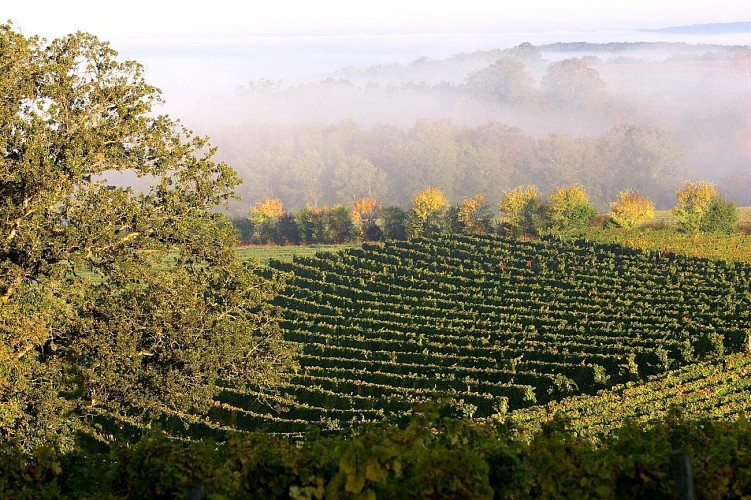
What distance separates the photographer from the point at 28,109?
23.9 m

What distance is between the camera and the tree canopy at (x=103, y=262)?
2259 cm

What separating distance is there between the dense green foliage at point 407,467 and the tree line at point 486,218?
76262 mm

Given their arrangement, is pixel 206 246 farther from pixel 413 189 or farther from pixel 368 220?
pixel 413 189

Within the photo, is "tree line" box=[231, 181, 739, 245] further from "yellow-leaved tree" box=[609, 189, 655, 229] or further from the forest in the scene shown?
the forest

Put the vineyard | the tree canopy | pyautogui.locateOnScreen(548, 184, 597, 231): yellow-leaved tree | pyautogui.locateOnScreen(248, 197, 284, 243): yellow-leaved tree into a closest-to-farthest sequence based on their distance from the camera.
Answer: the tree canopy → the vineyard → pyautogui.locateOnScreen(548, 184, 597, 231): yellow-leaved tree → pyautogui.locateOnScreen(248, 197, 284, 243): yellow-leaved tree

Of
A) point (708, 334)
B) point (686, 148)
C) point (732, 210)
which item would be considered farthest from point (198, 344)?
point (686, 148)

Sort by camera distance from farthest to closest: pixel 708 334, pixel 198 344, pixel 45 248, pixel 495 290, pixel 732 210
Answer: pixel 732 210, pixel 495 290, pixel 708 334, pixel 198 344, pixel 45 248

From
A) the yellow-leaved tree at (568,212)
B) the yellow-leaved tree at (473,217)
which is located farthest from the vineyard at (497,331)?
the yellow-leaved tree at (473,217)

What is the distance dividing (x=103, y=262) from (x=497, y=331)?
29553 millimetres

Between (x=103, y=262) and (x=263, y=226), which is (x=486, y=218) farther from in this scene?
(x=103, y=262)

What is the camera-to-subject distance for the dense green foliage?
9.43 meters

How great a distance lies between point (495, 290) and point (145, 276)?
4050cm

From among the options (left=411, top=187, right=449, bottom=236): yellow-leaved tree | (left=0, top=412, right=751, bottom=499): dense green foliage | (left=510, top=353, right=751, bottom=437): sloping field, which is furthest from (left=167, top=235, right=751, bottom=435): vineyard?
(left=411, top=187, right=449, bottom=236): yellow-leaved tree

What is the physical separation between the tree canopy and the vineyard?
8.27ft
